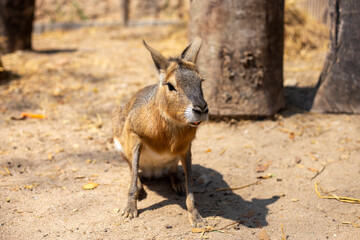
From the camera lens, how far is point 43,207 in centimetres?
318

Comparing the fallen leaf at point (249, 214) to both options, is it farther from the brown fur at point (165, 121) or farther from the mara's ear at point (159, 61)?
the mara's ear at point (159, 61)

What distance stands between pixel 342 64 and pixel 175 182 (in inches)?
90.9

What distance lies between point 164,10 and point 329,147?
725 cm

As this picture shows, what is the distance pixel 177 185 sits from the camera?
3.64 meters

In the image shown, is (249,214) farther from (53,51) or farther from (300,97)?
(53,51)

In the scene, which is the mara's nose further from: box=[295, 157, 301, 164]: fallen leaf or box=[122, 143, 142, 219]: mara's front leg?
box=[295, 157, 301, 164]: fallen leaf

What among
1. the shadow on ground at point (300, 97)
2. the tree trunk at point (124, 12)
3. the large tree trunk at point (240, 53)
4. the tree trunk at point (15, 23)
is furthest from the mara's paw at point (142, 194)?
the tree trunk at point (124, 12)

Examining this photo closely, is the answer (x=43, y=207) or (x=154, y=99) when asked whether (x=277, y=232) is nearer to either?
(x=154, y=99)

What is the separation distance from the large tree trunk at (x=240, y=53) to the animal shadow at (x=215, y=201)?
0.95 m

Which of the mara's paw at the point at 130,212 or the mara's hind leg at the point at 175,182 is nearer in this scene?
the mara's paw at the point at 130,212

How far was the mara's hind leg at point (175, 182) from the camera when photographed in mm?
3609

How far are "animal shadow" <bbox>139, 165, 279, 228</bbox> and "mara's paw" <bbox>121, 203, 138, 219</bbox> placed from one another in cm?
9

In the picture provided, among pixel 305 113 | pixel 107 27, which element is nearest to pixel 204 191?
pixel 305 113

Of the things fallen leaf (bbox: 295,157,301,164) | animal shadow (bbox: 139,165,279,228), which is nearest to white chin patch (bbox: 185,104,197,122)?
animal shadow (bbox: 139,165,279,228)
